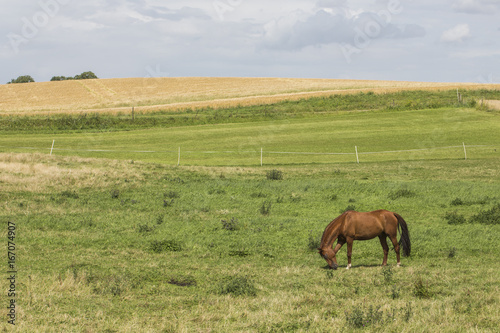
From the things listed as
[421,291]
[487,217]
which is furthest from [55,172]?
[421,291]

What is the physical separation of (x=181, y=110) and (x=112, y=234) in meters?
60.8

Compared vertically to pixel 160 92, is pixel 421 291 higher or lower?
lower

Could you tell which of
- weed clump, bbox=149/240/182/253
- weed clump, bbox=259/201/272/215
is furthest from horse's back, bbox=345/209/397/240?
weed clump, bbox=259/201/272/215

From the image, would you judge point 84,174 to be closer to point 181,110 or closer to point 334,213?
point 334,213

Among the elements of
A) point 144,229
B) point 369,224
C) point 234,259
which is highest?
point 369,224

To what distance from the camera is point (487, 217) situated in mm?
19078

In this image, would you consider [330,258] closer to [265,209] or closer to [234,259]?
[234,259]

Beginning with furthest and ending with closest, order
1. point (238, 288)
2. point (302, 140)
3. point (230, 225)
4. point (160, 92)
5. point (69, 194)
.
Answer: point (160, 92) < point (302, 140) < point (69, 194) < point (230, 225) < point (238, 288)

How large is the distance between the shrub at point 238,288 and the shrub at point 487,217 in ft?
38.0

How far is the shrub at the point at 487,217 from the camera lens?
18.8m

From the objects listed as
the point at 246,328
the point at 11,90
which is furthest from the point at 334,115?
the point at 11,90

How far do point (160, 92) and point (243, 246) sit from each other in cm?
8937

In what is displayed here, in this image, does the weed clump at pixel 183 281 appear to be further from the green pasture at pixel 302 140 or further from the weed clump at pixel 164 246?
the green pasture at pixel 302 140

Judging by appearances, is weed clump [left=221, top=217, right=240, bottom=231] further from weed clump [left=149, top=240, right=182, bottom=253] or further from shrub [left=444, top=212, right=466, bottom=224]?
shrub [left=444, top=212, right=466, bottom=224]
